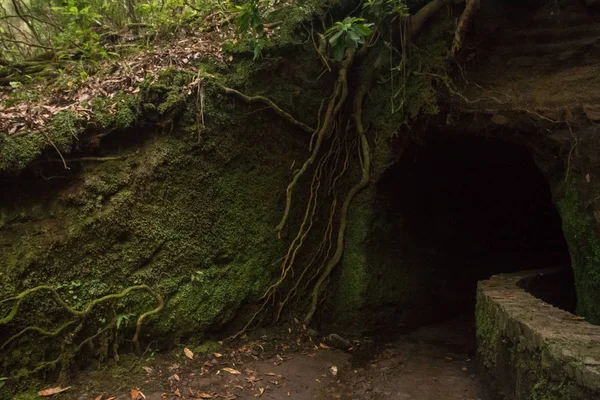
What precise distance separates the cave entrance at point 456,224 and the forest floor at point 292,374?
3.75ft

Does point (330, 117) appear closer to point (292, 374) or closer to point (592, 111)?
point (592, 111)

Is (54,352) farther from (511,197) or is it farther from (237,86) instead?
(511,197)

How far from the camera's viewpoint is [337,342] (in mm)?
6133

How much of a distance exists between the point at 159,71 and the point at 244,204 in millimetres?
1898

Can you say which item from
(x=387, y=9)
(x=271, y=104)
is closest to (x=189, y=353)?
(x=271, y=104)

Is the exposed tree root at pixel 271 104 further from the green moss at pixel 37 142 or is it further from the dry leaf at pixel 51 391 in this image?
the dry leaf at pixel 51 391

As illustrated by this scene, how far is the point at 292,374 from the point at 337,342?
1.10 meters

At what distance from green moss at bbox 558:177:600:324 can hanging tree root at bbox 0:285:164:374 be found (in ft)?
15.0

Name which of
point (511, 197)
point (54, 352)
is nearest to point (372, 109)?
point (511, 197)

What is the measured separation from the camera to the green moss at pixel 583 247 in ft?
16.5

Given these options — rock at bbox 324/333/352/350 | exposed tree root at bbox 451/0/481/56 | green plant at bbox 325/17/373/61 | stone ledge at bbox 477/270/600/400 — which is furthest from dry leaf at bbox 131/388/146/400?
exposed tree root at bbox 451/0/481/56

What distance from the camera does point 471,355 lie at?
6.23m

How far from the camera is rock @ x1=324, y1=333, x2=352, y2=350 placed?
612 centimetres

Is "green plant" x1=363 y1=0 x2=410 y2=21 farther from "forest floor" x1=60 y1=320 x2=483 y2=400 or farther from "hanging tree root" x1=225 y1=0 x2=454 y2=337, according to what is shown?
"forest floor" x1=60 y1=320 x2=483 y2=400
